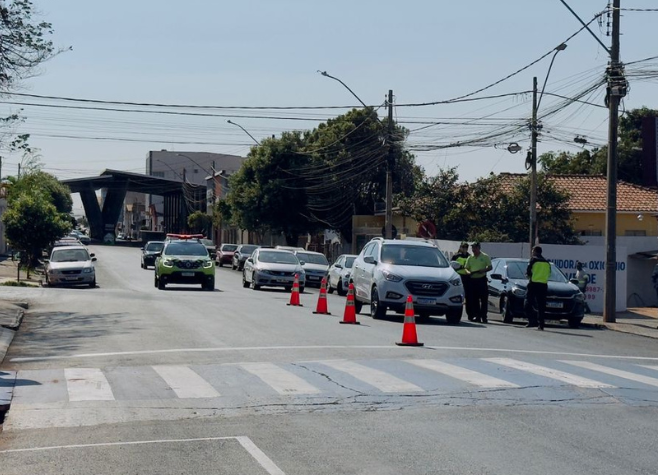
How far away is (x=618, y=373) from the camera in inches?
541

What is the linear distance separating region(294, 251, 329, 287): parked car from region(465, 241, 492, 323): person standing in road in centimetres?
1847

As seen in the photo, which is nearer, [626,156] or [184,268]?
[184,268]

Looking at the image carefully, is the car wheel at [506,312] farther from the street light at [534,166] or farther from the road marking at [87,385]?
the road marking at [87,385]

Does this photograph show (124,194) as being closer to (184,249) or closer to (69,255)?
(69,255)

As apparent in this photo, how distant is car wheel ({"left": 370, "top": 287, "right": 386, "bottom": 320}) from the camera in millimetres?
22422

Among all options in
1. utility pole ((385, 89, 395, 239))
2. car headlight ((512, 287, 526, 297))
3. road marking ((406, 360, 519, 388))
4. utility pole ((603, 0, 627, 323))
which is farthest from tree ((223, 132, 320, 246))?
road marking ((406, 360, 519, 388))

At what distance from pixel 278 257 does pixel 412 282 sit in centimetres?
1586

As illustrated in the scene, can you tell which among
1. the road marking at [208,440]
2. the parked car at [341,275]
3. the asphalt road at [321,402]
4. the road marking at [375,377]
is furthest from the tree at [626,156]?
the road marking at [208,440]

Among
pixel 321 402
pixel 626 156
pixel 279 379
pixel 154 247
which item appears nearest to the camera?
pixel 321 402

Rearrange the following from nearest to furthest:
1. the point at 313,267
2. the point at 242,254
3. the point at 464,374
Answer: the point at 464,374 < the point at 313,267 < the point at 242,254

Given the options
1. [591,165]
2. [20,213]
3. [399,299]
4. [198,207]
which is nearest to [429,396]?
[399,299]

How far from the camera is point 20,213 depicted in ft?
149

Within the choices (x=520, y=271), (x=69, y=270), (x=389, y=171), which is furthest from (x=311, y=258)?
(x=520, y=271)

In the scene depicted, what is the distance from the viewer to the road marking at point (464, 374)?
40.1ft
